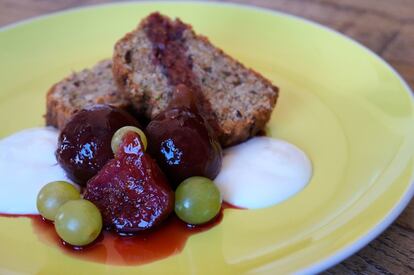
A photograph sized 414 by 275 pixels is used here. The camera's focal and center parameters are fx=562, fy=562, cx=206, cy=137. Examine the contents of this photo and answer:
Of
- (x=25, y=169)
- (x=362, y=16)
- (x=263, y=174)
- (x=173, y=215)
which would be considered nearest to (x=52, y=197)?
(x=25, y=169)

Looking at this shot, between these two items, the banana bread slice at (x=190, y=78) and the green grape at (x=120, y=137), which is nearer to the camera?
the green grape at (x=120, y=137)

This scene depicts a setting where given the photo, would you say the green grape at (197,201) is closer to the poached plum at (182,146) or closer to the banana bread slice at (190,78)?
the poached plum at (182,146)

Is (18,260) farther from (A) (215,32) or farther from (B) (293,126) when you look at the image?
(A) (215,32)

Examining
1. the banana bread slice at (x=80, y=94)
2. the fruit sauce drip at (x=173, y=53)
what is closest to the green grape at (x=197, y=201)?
the fruit sauce drip at (x=173, y=53)

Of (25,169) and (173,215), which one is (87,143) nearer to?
(25,169)

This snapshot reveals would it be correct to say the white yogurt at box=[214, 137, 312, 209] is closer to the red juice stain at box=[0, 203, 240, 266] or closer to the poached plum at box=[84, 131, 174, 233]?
the red juice stain at box=[0, 203, 240, 266]

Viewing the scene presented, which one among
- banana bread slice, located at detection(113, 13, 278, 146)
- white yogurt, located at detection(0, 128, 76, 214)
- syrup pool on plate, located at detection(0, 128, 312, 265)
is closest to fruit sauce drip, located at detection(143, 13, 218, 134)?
banana bread slice, located at detection(113, 13, 278, 146)

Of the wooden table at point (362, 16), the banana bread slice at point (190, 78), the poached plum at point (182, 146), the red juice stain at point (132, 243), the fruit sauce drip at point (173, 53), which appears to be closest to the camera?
the red juice stain at point (132, 243)

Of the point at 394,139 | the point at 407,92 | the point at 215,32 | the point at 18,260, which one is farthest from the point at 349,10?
the point at 18,260
